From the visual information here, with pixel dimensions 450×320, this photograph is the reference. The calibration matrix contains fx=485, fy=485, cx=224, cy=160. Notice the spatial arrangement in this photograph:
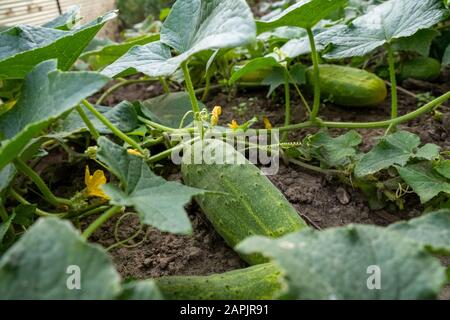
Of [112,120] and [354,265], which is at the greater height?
[354,265]

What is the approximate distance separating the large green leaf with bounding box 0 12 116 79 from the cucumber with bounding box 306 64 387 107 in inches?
35.1

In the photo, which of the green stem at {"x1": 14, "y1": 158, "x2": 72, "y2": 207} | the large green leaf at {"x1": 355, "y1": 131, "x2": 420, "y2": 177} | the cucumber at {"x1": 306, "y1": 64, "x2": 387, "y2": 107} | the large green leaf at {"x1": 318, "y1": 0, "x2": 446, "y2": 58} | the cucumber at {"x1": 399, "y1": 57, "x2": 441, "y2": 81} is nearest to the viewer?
the green stem at {"x1": 14, "y1": 158, "x2": 72, "y2": 207}

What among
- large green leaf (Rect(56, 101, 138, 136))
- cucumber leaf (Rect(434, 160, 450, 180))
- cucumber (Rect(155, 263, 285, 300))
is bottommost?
cucumber leaf (Rect(434, 160, 450, 180))

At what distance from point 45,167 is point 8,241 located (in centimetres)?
55

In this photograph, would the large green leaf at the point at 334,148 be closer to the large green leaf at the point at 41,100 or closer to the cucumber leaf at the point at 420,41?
the cucumber leaf at the point at 420,41

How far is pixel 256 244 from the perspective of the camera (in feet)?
1.96

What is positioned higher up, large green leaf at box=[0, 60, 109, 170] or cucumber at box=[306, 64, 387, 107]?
large green leaf at box=[0, 60, 109, 170]

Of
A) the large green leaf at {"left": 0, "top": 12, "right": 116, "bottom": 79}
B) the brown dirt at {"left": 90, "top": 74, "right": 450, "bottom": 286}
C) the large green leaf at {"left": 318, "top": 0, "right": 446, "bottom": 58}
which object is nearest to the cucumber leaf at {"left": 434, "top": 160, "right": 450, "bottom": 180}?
the brown dirt at {"left": 90, "top": 74, "right": 450, "bottom": 286}

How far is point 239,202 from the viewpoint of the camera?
3.79 feet

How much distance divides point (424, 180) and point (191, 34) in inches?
26.5

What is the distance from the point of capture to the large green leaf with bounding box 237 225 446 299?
58 centimetres

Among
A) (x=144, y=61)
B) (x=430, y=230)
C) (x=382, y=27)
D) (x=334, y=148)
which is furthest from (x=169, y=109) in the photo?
(x=430, y=230)

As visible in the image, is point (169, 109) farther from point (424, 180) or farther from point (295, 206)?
point (424, 180)

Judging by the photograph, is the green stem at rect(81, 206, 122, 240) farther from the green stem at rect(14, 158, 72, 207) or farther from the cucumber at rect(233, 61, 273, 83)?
the cucumber at rect(233, 61, 273, 83)
